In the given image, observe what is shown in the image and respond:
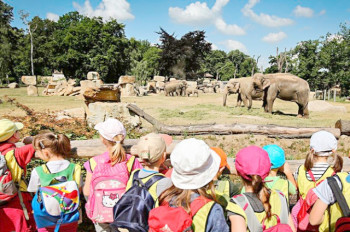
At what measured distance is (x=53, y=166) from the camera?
281cm

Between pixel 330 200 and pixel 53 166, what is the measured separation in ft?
8.05

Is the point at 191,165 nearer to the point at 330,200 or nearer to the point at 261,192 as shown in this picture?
the point at 261,192

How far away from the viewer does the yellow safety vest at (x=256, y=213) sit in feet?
6.45

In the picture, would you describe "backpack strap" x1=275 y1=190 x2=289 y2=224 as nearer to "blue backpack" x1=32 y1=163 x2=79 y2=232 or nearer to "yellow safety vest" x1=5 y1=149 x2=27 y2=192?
"blue backpack" x1=32 y1=163 x2=79 y2=232

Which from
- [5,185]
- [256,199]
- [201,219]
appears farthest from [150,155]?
[5,185]

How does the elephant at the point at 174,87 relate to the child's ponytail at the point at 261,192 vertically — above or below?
above

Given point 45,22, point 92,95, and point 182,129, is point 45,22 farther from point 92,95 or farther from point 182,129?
point 182,129

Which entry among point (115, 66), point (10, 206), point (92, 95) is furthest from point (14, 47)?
point (10, 206)

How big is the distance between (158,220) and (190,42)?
5211 cm

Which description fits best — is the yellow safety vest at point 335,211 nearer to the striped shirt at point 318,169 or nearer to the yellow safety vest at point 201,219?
the striped shirt at point 318,169

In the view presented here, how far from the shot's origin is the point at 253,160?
6.83 feet

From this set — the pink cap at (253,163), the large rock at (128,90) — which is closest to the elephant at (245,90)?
the large rock at (128,90)

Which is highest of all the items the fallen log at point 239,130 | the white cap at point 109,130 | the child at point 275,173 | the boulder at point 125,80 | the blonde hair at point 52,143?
the boulder at point 125,80

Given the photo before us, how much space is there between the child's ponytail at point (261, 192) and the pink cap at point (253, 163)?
4 centimetres
